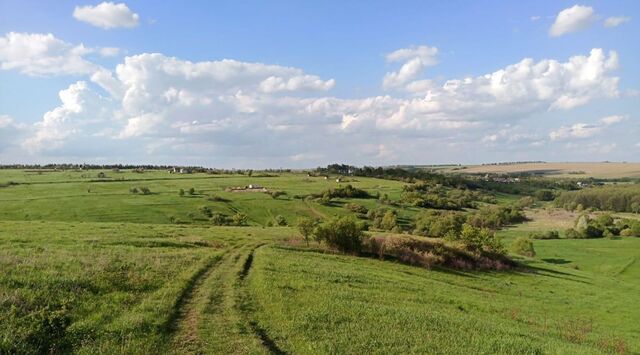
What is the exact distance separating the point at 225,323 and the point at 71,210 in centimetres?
11197

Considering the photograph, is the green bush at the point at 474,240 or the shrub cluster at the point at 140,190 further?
the shrub cluster at the point at 140,190

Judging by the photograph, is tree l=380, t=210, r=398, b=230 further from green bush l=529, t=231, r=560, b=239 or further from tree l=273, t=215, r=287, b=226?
green bush l=529, t=231, r=560, b=239

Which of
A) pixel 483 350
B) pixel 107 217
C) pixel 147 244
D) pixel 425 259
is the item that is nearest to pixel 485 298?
pixel 425 259

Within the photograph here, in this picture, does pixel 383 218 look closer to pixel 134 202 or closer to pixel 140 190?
pixel 134 202

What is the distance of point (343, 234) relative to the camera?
1822 inches

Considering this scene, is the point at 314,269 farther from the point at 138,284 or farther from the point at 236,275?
the point at 138,284

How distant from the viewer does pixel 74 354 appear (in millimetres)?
13875

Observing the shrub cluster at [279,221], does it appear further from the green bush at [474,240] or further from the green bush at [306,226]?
the green bush at [306,226]

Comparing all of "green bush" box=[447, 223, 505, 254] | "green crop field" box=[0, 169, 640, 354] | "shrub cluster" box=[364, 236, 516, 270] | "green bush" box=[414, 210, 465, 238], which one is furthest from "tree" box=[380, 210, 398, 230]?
"shrub cluster" box=[364, 236, 516, 270]

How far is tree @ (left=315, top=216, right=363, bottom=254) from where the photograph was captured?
4612 cm

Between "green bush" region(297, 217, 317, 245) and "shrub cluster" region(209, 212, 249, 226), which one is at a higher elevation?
"green bush" region(297, 217, 317, 245)

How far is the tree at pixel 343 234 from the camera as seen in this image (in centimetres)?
4612

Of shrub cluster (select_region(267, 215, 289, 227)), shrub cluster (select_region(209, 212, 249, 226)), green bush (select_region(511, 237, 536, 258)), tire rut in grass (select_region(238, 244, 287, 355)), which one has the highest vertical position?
tire rut in grass (select_region(238, 244, 287, 355))

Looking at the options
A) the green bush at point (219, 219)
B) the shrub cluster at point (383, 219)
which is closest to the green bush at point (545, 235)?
the shrub cluster at point (383, 219)
